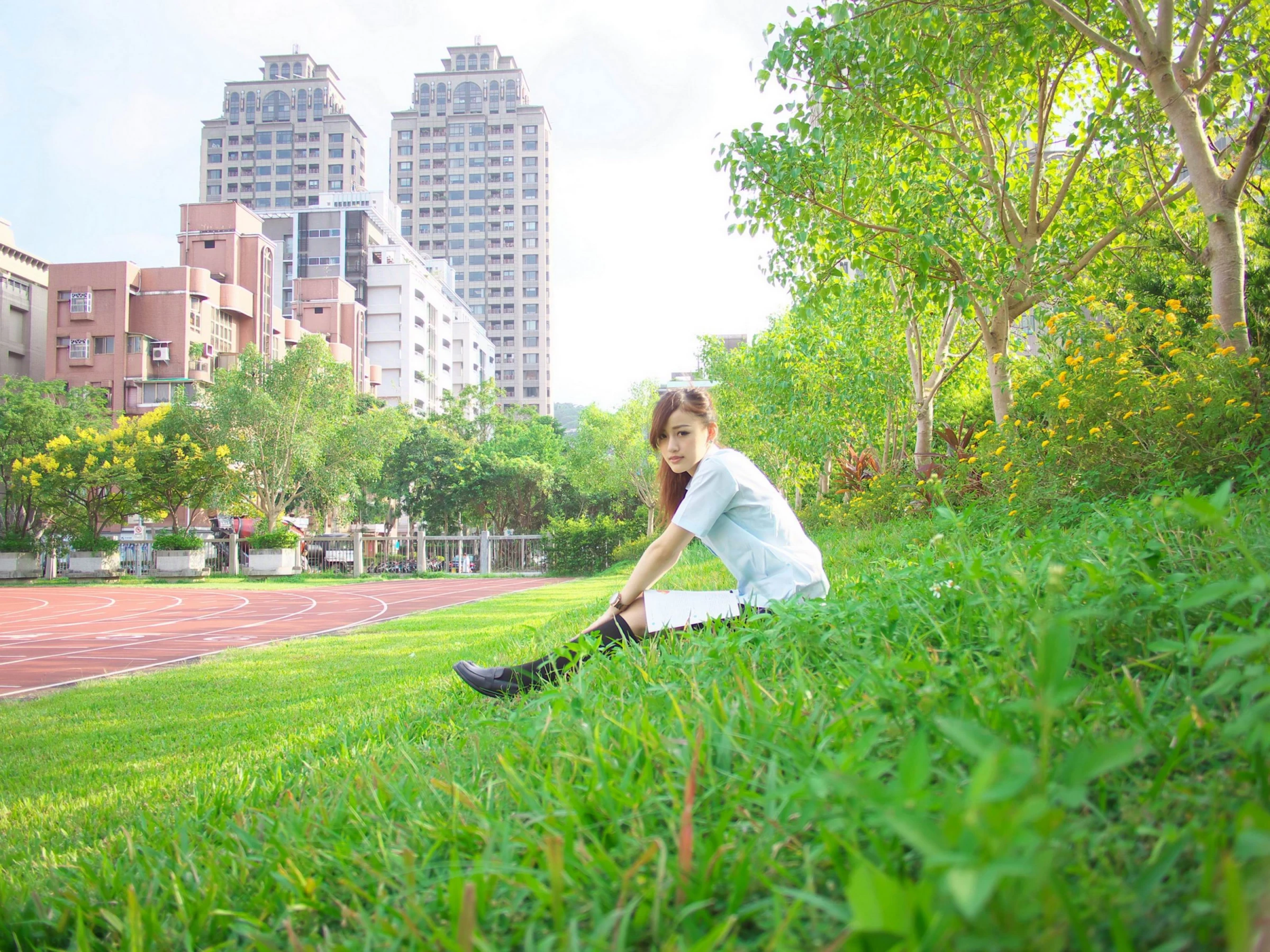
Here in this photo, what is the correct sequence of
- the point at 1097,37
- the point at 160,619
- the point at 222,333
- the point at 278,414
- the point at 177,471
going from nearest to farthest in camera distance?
the point at 1097,37, the point at 160,619, the point at 177,471, the point at 278,414, the point at 222,333

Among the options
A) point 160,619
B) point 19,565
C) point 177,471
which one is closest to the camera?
point 160,619

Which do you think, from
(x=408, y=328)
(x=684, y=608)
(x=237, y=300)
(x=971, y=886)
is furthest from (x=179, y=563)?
(x=408, y=328)

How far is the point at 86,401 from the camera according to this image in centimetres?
3381

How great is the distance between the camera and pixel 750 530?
3402 millimetres

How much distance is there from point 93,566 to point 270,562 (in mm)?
Result: 5597

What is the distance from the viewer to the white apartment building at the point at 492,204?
107 m

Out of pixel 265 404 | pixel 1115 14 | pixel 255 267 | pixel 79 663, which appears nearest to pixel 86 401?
pixel 265 404

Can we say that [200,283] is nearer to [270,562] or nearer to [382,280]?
[270,562]

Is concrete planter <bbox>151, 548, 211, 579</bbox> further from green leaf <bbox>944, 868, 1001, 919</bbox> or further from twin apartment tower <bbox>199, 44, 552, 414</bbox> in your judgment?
twin apartment tower <bbox>199, 44, 552, 414</bbox>

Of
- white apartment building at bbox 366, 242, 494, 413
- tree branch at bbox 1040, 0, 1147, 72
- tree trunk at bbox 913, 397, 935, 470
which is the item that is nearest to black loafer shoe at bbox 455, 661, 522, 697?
tree branch at bbox 1040, 0, 1147, 72

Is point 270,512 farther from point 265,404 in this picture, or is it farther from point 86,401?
point 86,401

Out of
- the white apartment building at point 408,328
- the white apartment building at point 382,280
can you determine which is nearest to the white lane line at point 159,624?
the white apartment building at point 408,328

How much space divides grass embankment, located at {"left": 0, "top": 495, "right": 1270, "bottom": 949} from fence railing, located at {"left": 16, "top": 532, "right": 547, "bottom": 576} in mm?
27700

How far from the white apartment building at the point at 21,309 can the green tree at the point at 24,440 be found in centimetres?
1626
